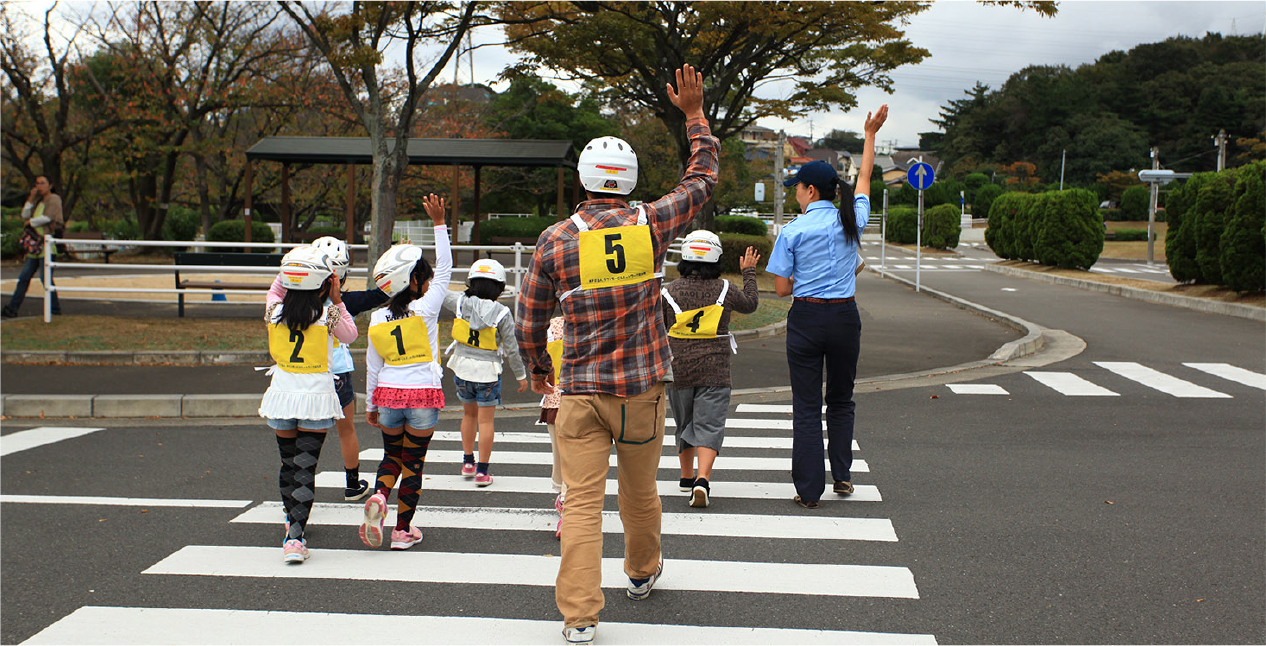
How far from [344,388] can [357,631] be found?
227 centimetres

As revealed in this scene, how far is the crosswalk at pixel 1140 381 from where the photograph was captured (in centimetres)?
933

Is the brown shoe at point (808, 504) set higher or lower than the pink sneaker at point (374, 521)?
lower

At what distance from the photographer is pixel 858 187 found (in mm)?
5160

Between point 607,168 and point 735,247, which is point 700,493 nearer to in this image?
point 607,168

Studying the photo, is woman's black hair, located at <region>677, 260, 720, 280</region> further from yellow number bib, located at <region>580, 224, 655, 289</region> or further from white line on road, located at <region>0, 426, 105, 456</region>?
white line on road, located at <region>0, 426, 105, 456</region>

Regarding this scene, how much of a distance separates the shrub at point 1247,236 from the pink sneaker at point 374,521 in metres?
16.8

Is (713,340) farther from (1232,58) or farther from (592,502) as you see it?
(1232,58)

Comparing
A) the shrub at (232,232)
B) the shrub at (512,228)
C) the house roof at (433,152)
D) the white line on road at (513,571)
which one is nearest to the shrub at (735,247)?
the house roof at (433,152)

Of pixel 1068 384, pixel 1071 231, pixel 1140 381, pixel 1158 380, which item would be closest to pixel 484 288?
pixel 1068 384

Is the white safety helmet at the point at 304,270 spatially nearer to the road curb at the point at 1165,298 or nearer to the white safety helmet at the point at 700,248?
the white safety helmet at the point at 700,248

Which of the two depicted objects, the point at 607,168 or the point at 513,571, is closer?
the point at 607,168

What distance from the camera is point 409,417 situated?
4746 millimetres

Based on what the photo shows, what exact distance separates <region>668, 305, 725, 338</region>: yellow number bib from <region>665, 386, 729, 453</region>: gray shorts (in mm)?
331

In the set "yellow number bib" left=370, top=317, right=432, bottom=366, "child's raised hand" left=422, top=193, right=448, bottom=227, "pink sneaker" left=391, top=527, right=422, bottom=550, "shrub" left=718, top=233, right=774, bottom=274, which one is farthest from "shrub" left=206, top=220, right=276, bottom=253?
"pink sneaker" left=391, top=527, right=422, bottom=550
